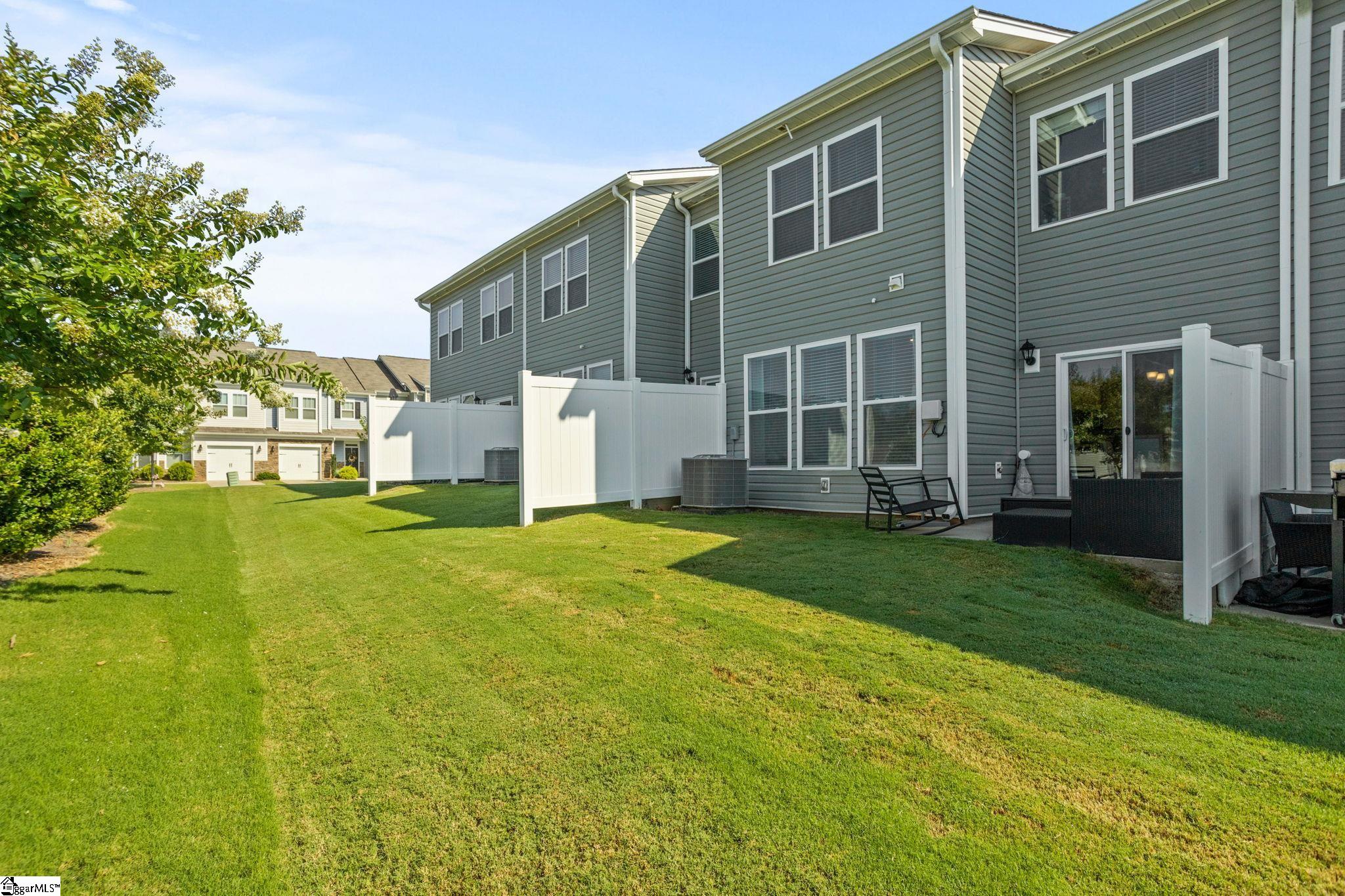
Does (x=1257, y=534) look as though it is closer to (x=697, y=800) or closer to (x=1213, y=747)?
(x=1213, y=747)

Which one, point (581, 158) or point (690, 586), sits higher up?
point (581, 158)

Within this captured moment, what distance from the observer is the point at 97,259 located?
11.3 ft

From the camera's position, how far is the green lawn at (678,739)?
201 cm

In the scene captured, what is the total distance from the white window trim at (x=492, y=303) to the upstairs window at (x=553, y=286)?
2.56 meters

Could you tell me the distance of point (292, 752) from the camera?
2.75m

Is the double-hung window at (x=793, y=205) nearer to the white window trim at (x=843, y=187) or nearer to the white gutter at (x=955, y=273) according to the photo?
the white window trim at (x=843, y=187)

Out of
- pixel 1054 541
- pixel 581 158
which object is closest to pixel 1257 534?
pixel 1054 541

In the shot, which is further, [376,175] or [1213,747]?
[376,175]

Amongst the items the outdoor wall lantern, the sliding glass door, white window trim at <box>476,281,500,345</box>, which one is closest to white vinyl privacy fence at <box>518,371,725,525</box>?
the outdoor wall lantern

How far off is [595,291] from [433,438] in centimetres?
583

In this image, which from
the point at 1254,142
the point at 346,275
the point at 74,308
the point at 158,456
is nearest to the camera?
the point at 74,308

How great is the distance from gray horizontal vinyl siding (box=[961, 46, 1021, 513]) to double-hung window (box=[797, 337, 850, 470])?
1.66m

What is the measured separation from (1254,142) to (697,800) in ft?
28.0

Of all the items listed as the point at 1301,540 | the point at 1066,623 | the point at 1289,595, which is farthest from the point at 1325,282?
the point at 1066,623
